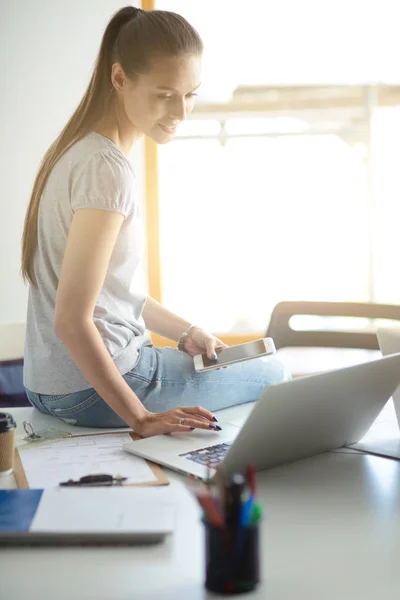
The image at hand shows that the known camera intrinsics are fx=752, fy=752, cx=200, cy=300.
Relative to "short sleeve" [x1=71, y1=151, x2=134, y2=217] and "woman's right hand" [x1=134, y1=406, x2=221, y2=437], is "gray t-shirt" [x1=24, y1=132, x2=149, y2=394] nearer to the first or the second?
"short sleeve" [x1=71, y1=151, x2=134, y2=217]

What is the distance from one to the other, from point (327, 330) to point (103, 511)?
139 cm

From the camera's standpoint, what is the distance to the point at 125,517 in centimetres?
87

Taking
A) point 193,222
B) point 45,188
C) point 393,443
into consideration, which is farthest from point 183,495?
point 193,222

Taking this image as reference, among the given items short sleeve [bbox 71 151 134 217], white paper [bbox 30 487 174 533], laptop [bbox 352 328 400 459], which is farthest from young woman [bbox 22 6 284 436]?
white paper [bbox 30 487 174 533]

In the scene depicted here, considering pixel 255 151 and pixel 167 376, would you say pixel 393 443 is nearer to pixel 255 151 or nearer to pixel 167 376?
pixel 167 376

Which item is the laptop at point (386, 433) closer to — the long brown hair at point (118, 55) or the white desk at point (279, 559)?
the white desk at point (279, 559)

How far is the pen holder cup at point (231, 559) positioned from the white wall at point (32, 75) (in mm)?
3221

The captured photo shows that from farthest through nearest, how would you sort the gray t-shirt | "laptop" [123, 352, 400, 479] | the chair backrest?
1. the chair backrest
2. the gray t-shirt
3. "laptop" [123, 352, 400, 479]

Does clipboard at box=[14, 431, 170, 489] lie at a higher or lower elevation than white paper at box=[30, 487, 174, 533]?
lower

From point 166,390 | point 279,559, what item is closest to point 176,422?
point 166,390

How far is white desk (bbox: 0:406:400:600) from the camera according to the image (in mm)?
728

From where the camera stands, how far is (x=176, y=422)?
1299 millimetres

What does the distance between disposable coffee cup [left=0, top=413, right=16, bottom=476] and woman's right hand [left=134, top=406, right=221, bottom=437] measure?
28cm

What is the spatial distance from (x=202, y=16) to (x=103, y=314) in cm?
290
